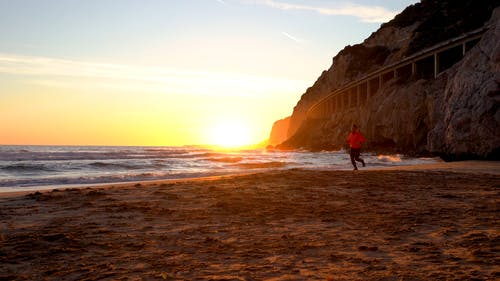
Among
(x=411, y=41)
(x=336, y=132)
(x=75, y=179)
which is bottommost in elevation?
(x=75, y=179)

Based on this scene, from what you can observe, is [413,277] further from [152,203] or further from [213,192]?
[213,192]

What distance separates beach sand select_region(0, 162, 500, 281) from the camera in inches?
125

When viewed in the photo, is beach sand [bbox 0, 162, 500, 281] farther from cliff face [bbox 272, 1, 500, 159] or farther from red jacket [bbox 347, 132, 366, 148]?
cliff face [bbox 272, 1, 500, 159]

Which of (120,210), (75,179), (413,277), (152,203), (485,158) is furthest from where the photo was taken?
(75,179)

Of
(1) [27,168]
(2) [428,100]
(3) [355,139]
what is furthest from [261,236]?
(2) [428,100]

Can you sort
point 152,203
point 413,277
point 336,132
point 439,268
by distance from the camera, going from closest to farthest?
point 413,277 → point 439,268 → point 152,203 → point 336,132

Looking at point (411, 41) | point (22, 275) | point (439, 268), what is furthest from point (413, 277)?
point (411, 41)

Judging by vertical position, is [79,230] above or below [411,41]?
below

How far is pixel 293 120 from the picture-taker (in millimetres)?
105438

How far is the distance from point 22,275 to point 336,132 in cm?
4813

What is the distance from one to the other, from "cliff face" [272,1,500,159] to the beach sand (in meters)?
8.59

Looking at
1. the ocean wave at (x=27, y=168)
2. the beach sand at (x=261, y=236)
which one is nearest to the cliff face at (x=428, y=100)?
the beach sand at (x=261, y=236)

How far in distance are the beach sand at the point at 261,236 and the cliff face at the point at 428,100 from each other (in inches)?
338

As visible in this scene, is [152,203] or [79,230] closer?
[79,230]
